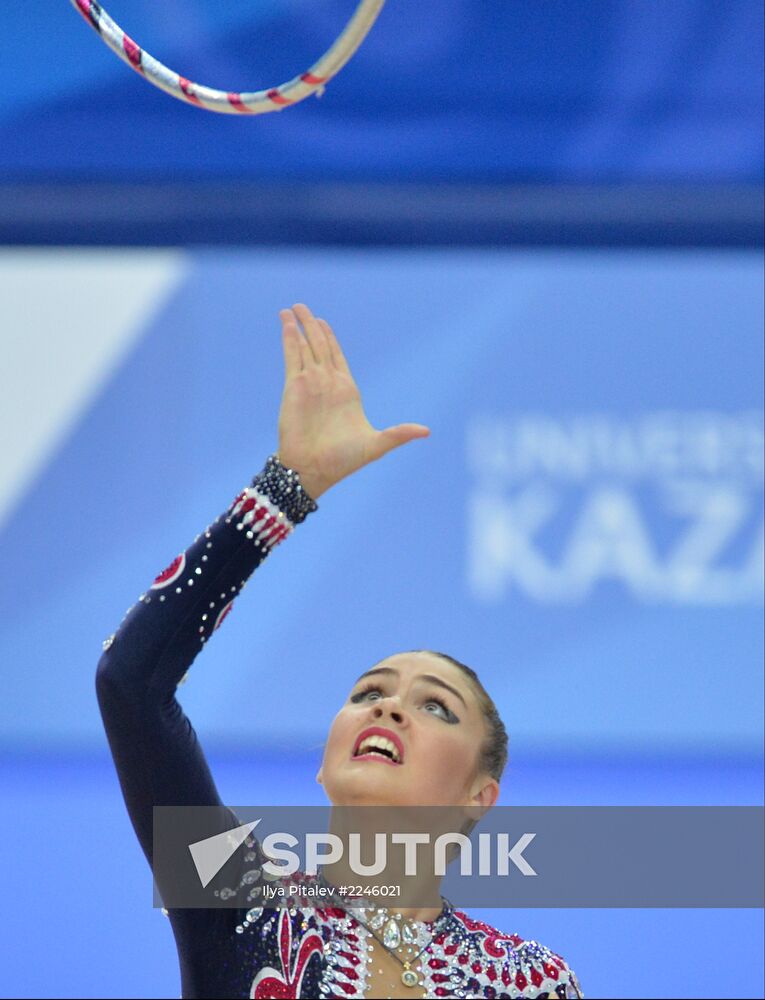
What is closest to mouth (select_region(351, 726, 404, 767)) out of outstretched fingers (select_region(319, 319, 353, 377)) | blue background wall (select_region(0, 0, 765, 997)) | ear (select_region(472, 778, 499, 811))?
ear (select_region(472, 778, 499, 811))

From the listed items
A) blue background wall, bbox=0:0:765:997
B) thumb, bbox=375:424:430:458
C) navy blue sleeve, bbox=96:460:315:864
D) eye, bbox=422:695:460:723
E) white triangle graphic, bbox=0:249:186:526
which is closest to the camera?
navy blue sleeve, bbox=96:460:315:864

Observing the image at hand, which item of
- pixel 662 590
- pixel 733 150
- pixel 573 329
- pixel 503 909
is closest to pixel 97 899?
pixel 503 909

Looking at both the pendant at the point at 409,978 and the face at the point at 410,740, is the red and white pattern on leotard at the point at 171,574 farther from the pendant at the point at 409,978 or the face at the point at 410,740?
the pendant at the point at 409,978

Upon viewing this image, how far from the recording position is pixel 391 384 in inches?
172

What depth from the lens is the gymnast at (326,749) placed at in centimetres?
185

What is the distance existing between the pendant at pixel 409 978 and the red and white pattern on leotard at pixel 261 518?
545 millimetres

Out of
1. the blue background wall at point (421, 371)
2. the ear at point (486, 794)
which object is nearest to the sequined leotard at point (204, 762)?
the ear at point (486, 794)

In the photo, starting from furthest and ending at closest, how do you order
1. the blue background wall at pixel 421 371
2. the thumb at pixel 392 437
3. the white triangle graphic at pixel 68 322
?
the white triangle graphic at pixel 68 322, the blue background wall at pixel 421 371, the thumb at pixel 392 437

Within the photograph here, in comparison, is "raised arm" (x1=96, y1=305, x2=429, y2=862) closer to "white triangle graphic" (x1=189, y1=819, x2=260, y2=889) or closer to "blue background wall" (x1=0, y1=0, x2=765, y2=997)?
"white triangle graphic" (x1=189, y1=819, x2=260, y2=889)

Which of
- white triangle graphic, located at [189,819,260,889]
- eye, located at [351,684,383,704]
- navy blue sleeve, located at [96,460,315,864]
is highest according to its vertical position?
eye, located at [351,684,383,704]

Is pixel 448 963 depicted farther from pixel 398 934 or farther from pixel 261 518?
pixel 261 518

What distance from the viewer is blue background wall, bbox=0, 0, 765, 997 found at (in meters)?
3.92

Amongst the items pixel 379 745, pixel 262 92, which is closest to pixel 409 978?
pixel 379 745

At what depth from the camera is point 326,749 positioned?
2039mm
